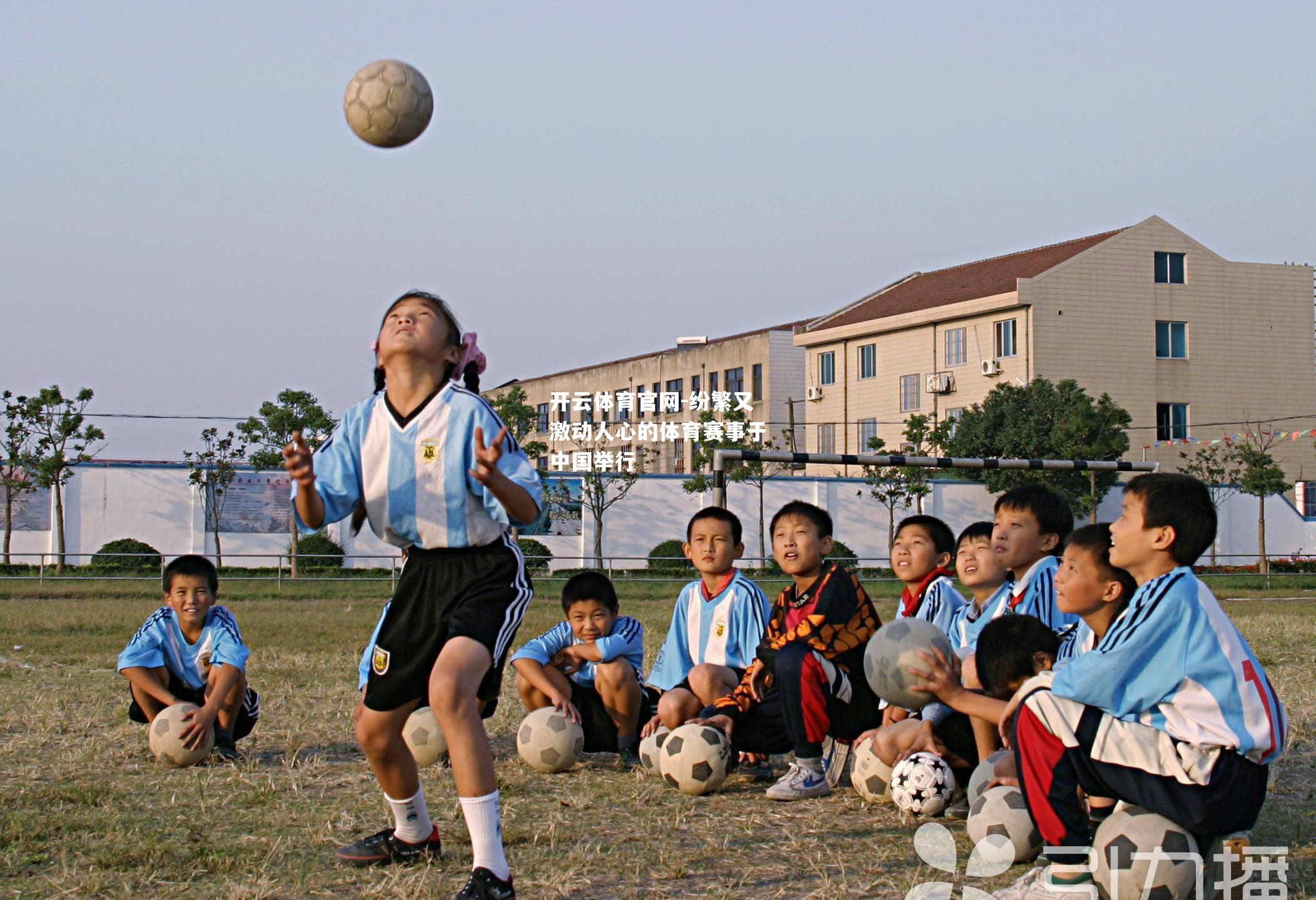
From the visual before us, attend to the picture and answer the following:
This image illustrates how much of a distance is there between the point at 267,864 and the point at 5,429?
32.8 meters

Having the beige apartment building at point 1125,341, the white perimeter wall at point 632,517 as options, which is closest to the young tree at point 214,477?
the white perimeter wall at point 632,517

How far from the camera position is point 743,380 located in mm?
55000

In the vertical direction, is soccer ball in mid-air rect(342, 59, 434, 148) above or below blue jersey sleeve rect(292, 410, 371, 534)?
above

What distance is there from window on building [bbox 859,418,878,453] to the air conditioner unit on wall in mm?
3124

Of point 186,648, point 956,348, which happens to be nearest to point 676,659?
point 186,648

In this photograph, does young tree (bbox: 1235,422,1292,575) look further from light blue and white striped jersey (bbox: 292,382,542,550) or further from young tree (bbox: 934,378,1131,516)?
light blue and white striped jersey (bbox: 292,382,542,550)

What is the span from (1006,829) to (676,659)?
251cm

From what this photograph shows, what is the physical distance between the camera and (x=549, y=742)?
6.29 m

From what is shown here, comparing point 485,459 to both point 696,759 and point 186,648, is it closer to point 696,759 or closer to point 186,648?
point 696,759

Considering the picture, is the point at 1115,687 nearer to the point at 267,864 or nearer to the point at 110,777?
the point at 267,864

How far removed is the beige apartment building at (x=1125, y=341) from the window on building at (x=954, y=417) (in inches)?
4.6

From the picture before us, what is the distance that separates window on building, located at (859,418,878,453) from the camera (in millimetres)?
48188

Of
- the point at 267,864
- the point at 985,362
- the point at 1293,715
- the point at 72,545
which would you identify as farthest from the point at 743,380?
the point at 267,864

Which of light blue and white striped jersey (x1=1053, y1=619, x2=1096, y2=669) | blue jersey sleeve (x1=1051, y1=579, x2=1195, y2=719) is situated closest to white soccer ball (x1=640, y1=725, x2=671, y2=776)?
light blue and white striped jersey (x1=1053, y1=619, x2=1096, y2=669)
